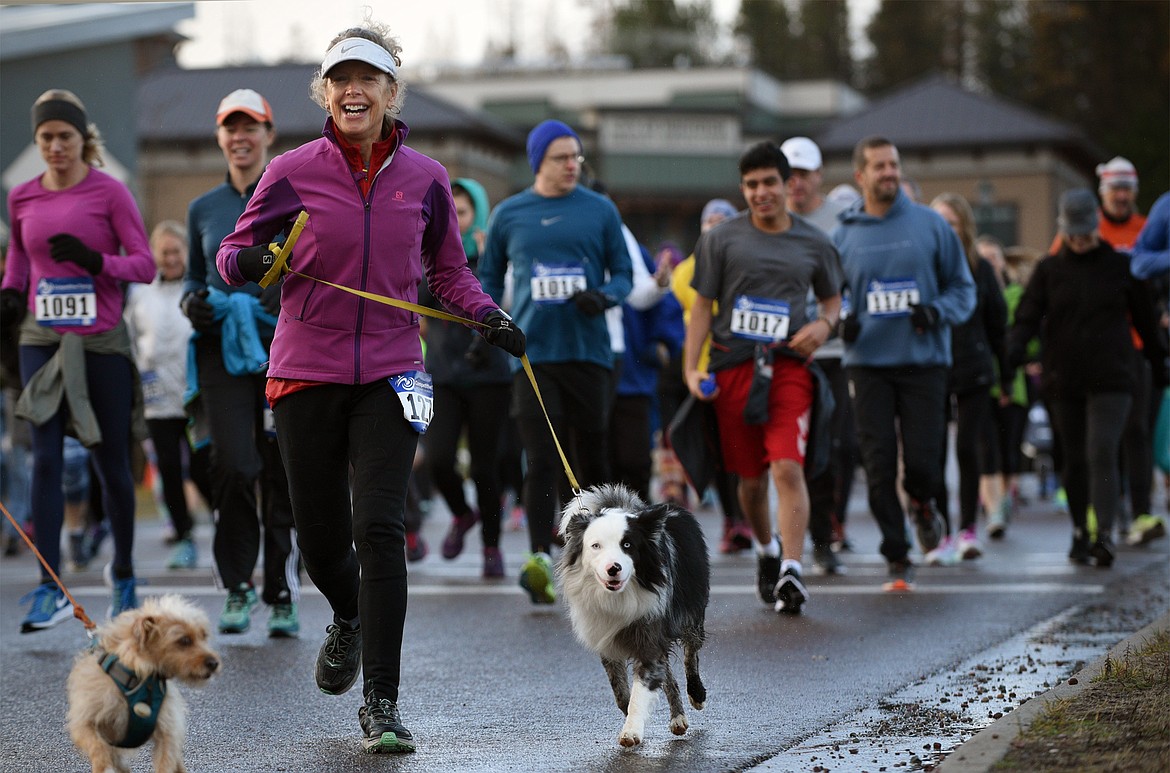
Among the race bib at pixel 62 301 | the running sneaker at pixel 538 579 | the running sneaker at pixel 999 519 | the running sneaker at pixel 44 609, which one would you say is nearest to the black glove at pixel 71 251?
the race bib at pixel 62 301

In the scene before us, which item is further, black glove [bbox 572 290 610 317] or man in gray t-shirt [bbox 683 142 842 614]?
black glove [bbox 572 290 610 317]

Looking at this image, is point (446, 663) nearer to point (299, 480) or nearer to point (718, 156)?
point (299, 480)

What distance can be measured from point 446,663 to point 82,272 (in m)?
2.67

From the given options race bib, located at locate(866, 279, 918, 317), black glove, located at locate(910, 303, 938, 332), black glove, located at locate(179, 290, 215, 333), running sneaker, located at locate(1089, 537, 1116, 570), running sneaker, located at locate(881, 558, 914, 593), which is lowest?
running sneaker, located at locate(1089, 537, 1116, 570)

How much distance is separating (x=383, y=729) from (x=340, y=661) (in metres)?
0.55

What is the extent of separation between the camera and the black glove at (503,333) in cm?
593

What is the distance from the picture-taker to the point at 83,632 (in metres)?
8.76

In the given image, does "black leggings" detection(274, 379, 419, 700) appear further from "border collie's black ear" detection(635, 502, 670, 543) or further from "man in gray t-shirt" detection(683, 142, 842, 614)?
"man in gray t-shirt" detection(683, 142, 842, 614)

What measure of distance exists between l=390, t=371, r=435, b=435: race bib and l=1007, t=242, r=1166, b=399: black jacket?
6399 mm

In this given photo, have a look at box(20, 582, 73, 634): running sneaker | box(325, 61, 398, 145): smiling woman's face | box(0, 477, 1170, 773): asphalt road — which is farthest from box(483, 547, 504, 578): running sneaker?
box(325, 61, 398, 145): smiling woman's face

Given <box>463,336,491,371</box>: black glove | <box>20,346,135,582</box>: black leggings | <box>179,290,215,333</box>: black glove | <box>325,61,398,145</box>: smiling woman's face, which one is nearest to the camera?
<box>325,61,398,145</box>: smiling woman's face

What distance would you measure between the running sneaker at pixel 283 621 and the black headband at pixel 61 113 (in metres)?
2.44

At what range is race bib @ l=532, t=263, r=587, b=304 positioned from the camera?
30.8 feet

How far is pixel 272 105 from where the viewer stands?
54219 mm
